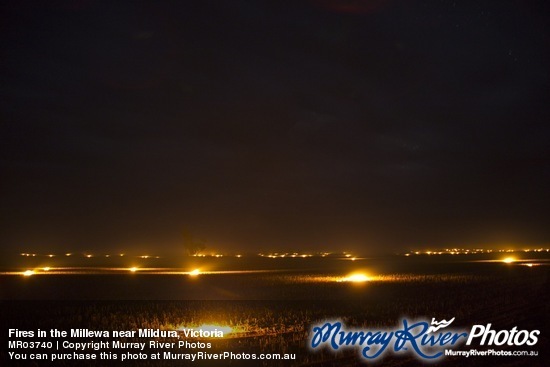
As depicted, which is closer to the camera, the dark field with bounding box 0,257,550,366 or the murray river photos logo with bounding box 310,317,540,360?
the murray river photos logo with bounding box 310,317,540,360

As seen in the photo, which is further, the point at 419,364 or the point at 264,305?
the point at 264,305

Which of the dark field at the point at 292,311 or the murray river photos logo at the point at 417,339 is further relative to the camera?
the dark field at the point at 292,311

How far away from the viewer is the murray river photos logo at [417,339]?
71.3ft

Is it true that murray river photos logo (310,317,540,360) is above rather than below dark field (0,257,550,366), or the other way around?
below

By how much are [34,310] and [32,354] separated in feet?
59.7

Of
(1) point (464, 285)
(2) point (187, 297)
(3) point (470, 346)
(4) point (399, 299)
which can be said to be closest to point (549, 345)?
(3) point (470, 346)

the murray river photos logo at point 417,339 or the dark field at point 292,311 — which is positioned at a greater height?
the dark field at point 292,311

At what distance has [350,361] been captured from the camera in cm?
2069

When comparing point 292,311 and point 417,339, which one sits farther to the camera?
point 292,311

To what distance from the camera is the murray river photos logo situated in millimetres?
21719

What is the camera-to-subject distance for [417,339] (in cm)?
2392

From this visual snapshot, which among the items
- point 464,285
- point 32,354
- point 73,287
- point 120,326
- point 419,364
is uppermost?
point 73,287

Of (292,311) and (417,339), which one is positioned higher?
(292,311)

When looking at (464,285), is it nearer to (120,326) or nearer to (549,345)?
(549,345)
